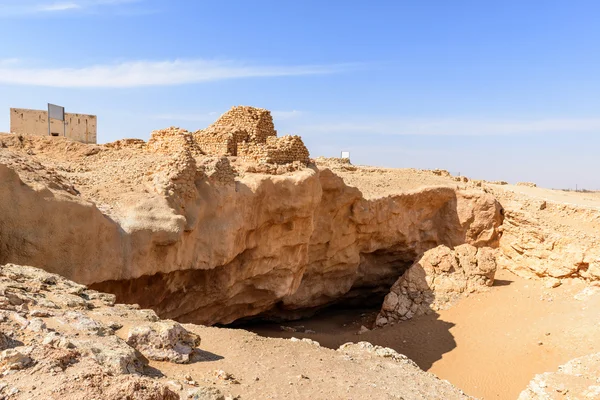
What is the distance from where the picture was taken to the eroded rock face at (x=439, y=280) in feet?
51.1

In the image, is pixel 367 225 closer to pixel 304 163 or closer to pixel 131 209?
pixel 304 163

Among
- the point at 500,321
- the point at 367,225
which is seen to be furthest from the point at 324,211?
the point at 500,321

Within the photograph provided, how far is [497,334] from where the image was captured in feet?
45.3

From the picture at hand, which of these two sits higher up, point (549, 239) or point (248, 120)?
point (248, 120)

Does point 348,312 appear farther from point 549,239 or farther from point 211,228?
point 211,228

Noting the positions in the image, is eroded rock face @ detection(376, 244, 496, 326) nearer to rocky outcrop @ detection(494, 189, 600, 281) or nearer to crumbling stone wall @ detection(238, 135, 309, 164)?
rocky outcrop @ detection(494, 189, 600, 281)

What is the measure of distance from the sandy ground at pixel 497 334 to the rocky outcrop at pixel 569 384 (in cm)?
144

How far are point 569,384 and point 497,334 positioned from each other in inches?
181

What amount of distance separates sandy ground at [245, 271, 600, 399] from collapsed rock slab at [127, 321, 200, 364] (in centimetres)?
898

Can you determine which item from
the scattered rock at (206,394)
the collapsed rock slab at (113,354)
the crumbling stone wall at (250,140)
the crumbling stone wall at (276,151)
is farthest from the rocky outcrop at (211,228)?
the scattered rock at (206,394)

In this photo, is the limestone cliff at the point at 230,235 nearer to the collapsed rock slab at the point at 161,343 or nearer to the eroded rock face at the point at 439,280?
the eroded rock face at the point at 439,280

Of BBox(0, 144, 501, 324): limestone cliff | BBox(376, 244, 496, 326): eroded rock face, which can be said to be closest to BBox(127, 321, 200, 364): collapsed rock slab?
BBox(0, 144, 501, 324): limestone cliff

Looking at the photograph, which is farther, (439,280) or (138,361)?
(439,280)

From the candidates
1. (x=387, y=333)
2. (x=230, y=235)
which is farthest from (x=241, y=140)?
(x=387, y=333)
